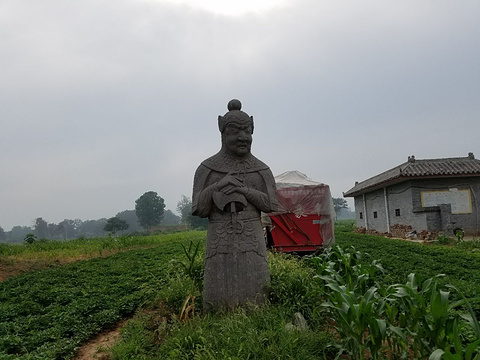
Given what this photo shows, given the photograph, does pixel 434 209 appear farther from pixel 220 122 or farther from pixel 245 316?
pixel 245 316

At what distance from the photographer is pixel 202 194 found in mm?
4105

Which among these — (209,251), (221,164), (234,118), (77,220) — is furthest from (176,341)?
(77,220)

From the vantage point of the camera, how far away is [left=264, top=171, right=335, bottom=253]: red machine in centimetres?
883

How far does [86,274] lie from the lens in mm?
8344

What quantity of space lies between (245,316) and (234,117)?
2.39 metres

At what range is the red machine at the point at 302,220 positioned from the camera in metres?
8.83

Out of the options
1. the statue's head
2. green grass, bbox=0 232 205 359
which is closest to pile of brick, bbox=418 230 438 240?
green grass, bbox=0 232 205 359

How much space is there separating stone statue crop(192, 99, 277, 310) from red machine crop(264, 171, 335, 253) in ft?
15.1

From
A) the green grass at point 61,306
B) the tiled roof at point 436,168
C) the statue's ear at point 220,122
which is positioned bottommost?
the green grass at point 61,306

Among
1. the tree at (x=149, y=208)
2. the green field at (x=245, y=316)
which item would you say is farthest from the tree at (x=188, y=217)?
the green field at (x=245, y=316)

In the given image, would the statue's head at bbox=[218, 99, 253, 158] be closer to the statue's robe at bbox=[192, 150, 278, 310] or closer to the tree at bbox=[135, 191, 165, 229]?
the statue's robe at bbox=[192, 150, 278, 310]

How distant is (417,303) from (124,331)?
11.2 feet

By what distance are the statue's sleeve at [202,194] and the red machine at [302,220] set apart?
15.5 feet

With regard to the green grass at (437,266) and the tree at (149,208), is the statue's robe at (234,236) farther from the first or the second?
the tree at (149,208)
